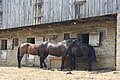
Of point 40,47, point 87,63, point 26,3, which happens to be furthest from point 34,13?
point 87,63

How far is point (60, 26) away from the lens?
21344 millimetres

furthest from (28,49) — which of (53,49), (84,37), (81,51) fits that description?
(81,51)

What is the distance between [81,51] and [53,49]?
2.02 metres

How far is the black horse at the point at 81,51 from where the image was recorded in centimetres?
1819

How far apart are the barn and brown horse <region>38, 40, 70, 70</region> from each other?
1.22m

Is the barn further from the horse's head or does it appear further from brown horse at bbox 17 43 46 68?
brown horse at bbox 17 43 46 68

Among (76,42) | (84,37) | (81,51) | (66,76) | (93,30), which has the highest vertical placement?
(93,30)

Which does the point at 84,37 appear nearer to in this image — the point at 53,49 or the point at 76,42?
the point at 76,42

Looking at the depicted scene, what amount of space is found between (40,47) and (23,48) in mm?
1913

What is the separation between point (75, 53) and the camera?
19000 millimetres

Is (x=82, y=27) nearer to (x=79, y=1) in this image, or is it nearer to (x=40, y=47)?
(x=79, y=1)

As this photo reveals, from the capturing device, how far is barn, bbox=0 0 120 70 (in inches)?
686

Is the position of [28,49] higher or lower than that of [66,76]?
higher

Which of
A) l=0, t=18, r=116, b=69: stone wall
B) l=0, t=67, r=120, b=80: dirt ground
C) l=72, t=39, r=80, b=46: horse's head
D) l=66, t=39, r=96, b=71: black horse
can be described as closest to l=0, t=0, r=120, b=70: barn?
l=0, t=18, r=116, b=69: stone wall
